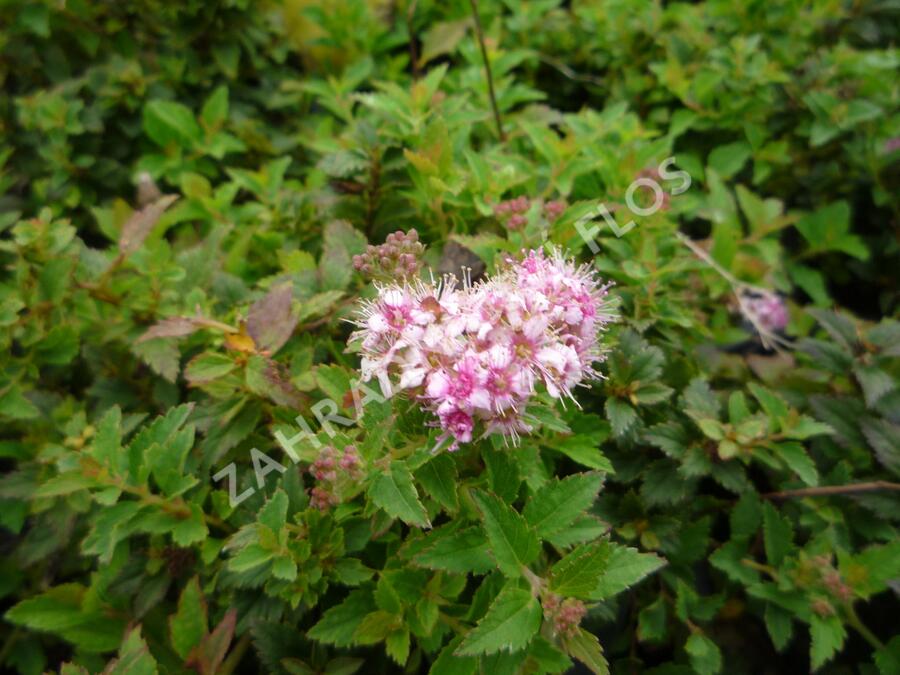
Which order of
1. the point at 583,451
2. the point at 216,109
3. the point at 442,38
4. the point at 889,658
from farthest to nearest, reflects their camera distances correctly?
the point at 442,38, the point at 216,109, the point at 889,658, the point at 583,451

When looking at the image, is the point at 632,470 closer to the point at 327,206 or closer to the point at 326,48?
the point at 327,206

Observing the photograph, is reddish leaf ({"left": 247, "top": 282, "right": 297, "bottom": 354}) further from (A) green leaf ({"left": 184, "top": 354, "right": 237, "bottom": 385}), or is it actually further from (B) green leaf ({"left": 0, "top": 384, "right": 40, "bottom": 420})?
(B) green leaf ({"left": 0, "top": 384, "right": 40, "bottom": 420})

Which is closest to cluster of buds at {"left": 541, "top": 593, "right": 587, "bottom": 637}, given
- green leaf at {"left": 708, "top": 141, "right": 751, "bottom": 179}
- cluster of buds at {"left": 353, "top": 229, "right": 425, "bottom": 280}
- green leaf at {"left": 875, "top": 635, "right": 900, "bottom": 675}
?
cluster of buds at {"left": 353, "top": 229, "right": 425, "bottom": 280}

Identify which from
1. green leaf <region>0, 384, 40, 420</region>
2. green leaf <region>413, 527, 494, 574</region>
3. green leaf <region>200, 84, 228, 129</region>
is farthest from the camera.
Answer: green leaf <region>200, 84, 228, 129</region>

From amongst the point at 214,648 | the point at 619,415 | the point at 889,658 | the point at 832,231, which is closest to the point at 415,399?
the point at 619,415

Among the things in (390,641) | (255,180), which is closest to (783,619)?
(390,641)

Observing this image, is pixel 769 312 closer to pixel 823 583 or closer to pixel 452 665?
pixel 823 583
